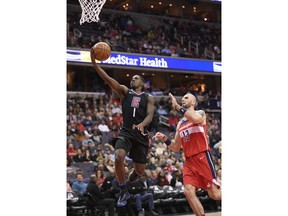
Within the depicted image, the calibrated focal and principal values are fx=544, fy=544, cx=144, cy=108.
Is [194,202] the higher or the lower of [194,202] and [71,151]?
the lower

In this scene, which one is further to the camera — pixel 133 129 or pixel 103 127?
pixel 103 127

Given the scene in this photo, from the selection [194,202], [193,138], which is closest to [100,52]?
[193,138]

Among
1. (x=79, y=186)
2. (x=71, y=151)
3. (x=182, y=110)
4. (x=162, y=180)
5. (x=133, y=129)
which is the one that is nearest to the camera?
(x=182, y=110)

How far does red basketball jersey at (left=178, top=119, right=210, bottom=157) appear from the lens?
795cm

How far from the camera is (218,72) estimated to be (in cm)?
2728

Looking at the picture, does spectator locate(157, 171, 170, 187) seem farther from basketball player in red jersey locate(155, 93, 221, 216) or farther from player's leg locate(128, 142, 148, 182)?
basketball player in red jersey locate(155, 93, 221, 216)

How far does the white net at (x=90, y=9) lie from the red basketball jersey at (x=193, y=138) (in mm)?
2106

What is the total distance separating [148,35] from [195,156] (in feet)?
64.7

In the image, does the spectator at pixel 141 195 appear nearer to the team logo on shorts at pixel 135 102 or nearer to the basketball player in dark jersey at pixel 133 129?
the basketball player in dark jersey at pixel 133 129

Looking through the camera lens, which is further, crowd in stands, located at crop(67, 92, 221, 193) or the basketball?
crowd in stands, located at crop(67, 92, 221, 193)

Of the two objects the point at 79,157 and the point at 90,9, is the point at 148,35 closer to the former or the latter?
the point at 79,157

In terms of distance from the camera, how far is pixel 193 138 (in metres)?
7.99

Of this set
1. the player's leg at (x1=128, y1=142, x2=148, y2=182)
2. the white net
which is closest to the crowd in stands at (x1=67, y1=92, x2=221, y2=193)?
the player's leg at (x1=128, y1=142, x2=148, y2=182)

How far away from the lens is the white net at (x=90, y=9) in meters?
7.16
